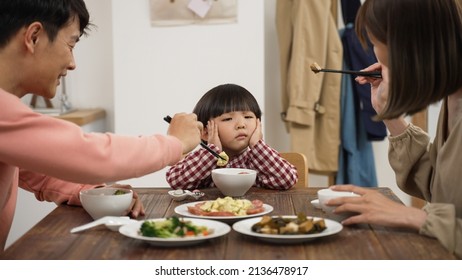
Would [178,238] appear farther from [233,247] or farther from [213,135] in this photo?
[213,135]

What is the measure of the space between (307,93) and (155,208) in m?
1.69

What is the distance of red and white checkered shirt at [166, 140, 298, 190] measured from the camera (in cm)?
156

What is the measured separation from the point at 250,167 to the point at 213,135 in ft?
0.39

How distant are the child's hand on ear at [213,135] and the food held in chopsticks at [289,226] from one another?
654 millimetres

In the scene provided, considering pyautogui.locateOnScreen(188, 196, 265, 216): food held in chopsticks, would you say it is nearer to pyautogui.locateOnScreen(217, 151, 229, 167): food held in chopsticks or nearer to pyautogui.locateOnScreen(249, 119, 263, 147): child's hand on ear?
pyautogui.locateOnScreen(217, 151, 229, 167): food held in chopsticks

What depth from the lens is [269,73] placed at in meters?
2.98

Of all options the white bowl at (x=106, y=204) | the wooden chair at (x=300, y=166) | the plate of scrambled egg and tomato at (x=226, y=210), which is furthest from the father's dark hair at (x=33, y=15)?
the wooden chair at (x=300, y=166)

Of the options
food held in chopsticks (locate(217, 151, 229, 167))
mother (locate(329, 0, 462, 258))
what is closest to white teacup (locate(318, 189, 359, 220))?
mother (locate(329, 0, 462, 258))

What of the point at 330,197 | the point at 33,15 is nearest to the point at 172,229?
the point at 330,197

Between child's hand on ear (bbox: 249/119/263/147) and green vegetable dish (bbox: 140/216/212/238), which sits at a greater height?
child's hand on ear (bbox: 249/119/263/147)

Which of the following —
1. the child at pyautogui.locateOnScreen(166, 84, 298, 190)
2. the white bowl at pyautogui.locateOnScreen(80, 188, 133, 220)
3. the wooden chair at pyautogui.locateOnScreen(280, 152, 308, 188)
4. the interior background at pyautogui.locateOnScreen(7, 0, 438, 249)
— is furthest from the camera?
the interior background at pyautogui.locateOnScreen(7, 0, 438, 249)

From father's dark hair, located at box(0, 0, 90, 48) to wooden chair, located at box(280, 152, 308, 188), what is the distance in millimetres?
787

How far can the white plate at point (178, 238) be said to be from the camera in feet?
3.22

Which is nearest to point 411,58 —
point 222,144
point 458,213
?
point 458,213
